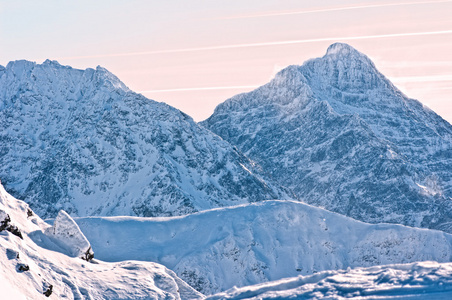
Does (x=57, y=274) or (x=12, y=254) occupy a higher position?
(x=12, y=254)

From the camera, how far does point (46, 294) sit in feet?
355

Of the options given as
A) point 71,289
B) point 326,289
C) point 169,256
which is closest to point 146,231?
point 169,256

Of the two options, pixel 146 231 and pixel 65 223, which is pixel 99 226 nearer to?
pixel 146 231

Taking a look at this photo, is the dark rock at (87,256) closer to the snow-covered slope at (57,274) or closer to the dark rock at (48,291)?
the snow-covered slope at (57,274)

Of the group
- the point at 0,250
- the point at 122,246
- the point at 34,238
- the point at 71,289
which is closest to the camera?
the point at 0,250

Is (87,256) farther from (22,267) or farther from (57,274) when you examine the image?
(22,267)

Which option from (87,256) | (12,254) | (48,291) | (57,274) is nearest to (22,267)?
(12,254)

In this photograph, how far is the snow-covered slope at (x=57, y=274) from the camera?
106 m

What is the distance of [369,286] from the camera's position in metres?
60.8

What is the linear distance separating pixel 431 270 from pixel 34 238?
79.3 m

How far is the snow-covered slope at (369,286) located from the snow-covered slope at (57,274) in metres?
42.5

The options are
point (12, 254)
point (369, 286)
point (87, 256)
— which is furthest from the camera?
point (87, 256)

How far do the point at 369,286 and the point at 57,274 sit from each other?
6495 centimetres

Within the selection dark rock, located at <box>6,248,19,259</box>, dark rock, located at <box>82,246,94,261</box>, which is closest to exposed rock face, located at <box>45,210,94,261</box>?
dark rock, located at <box>82,246,94,261</box>
